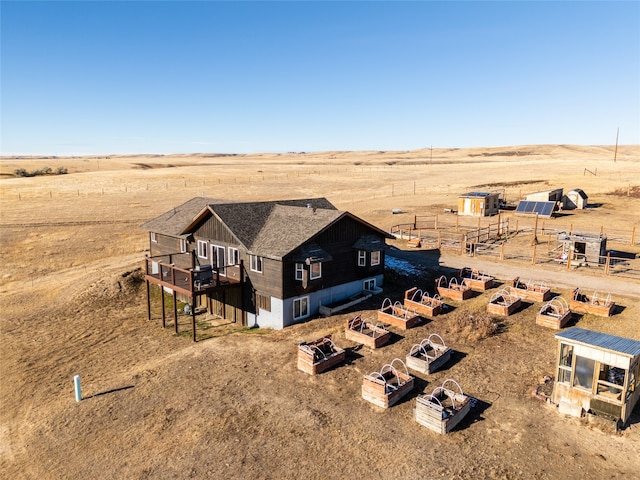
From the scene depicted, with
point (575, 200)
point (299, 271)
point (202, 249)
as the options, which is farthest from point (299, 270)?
point (575, 200)

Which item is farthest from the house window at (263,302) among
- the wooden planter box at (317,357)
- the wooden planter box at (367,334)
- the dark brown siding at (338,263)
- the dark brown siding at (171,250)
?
the dark brown siding at (171,250)

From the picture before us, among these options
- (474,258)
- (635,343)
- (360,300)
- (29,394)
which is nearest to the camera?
(635,343)

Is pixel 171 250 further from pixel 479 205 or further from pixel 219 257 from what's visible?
pixel 479 205

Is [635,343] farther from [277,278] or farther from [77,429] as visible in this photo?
[77,429]

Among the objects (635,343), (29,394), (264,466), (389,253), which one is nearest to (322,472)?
(264,466)

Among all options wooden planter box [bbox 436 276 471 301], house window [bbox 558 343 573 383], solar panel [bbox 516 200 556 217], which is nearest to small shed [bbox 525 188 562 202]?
solar panel [bbox 516 200 556 217]

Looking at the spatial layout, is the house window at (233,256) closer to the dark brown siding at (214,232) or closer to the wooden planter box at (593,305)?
the dark brown siding at (214,232)
